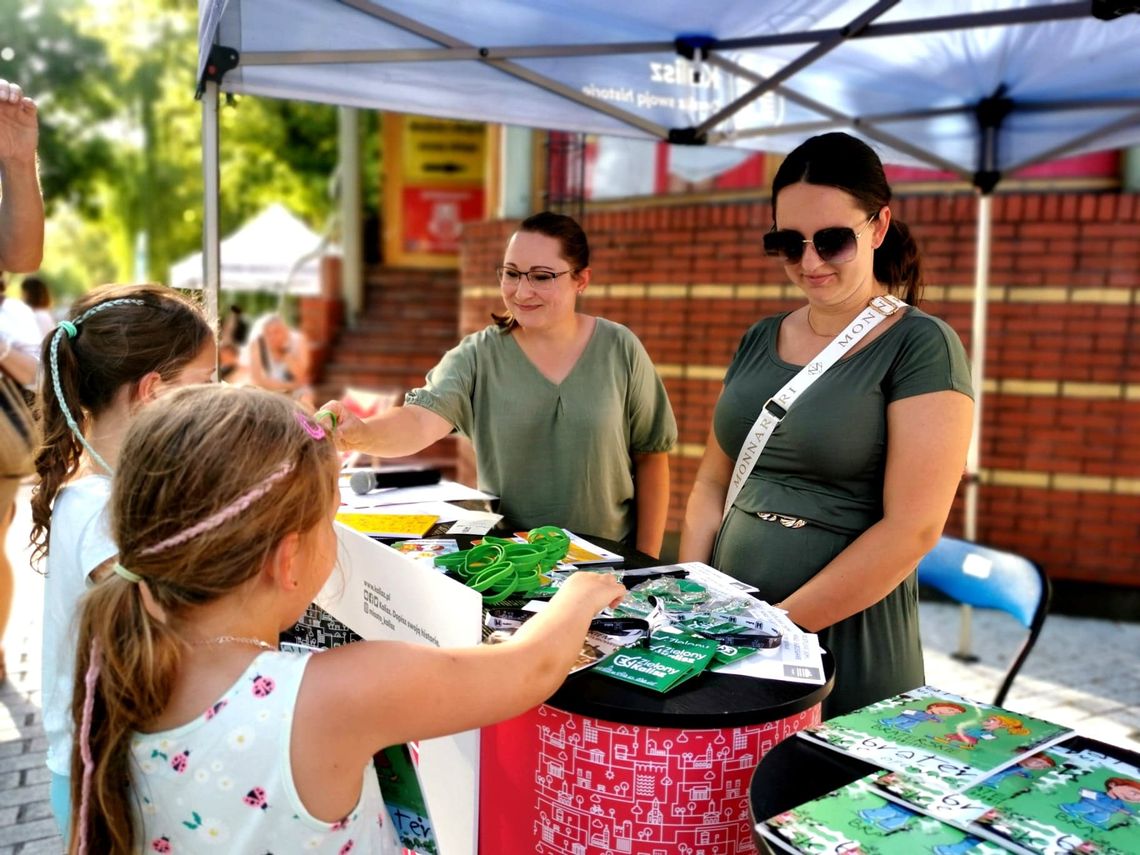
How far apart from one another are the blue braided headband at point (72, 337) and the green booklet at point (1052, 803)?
1.39 meters

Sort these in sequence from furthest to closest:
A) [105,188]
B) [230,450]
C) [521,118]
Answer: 1. [105,188]
2. [521,118]
3. [230,450]

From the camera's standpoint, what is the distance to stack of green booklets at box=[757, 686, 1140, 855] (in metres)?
1.10

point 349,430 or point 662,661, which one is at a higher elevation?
point 349,430

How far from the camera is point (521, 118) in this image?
3.45 m

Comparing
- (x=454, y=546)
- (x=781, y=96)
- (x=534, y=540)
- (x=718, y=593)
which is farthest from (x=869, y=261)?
(x=781, y=96)

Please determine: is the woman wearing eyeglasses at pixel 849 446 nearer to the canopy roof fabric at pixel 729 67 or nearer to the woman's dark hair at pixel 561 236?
the woman's dark hair at pixel 561 236

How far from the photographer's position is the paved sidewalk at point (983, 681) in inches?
127

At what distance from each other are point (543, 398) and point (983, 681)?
10.0 ft

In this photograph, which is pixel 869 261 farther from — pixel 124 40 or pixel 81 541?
pixel 124 40

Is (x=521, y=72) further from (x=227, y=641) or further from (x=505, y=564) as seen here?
(x=227, y=641)

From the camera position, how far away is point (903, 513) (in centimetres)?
185

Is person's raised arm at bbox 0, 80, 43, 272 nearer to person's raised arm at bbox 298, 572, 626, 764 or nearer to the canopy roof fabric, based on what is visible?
the canopy roof fabric

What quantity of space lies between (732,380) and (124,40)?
2202 cm

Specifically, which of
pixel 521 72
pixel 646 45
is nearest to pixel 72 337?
pixel 521 72
